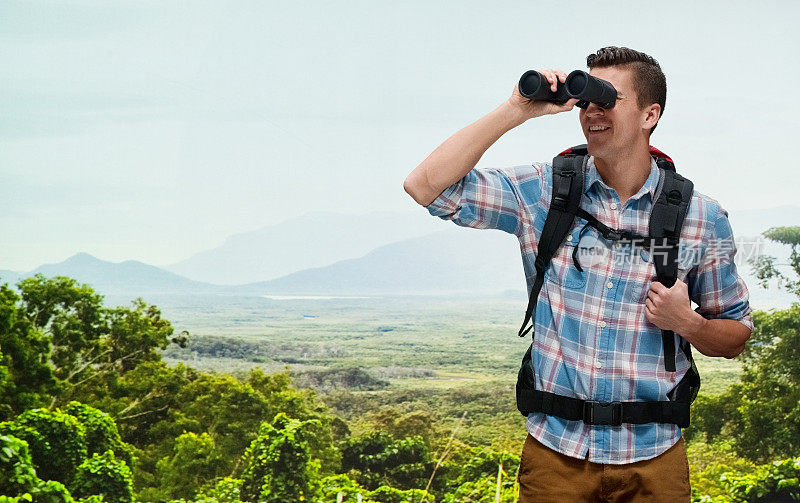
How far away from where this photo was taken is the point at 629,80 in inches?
50.8

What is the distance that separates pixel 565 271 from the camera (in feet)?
4.16

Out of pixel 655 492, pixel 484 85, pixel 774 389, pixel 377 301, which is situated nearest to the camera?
pixel 655 492

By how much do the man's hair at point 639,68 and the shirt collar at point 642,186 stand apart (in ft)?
0.36

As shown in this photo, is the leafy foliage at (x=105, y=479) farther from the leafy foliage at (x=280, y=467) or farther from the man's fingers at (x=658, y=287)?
the man's fingers at (x=658, y=287)

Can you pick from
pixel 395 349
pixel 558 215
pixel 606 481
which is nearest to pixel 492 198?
pixel 558 215

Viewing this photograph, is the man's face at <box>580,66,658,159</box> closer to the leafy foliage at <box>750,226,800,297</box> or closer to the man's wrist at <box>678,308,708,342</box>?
the man's wrist at <box>678,308,708,342</box>

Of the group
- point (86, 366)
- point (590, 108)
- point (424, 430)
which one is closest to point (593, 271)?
point (590, 108)

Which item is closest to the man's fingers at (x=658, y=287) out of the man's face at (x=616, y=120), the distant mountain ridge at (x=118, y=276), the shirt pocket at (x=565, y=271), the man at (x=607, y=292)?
the man at (x=607, y=292)

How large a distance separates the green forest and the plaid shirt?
2.42 meters

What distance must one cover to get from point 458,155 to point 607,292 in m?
0.31

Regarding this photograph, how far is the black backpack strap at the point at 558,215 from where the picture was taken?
1.27 metres

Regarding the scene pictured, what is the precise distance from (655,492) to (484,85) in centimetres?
292

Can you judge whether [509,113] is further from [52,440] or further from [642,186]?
[52,440]

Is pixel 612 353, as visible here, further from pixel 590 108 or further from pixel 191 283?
pixel 191 283
